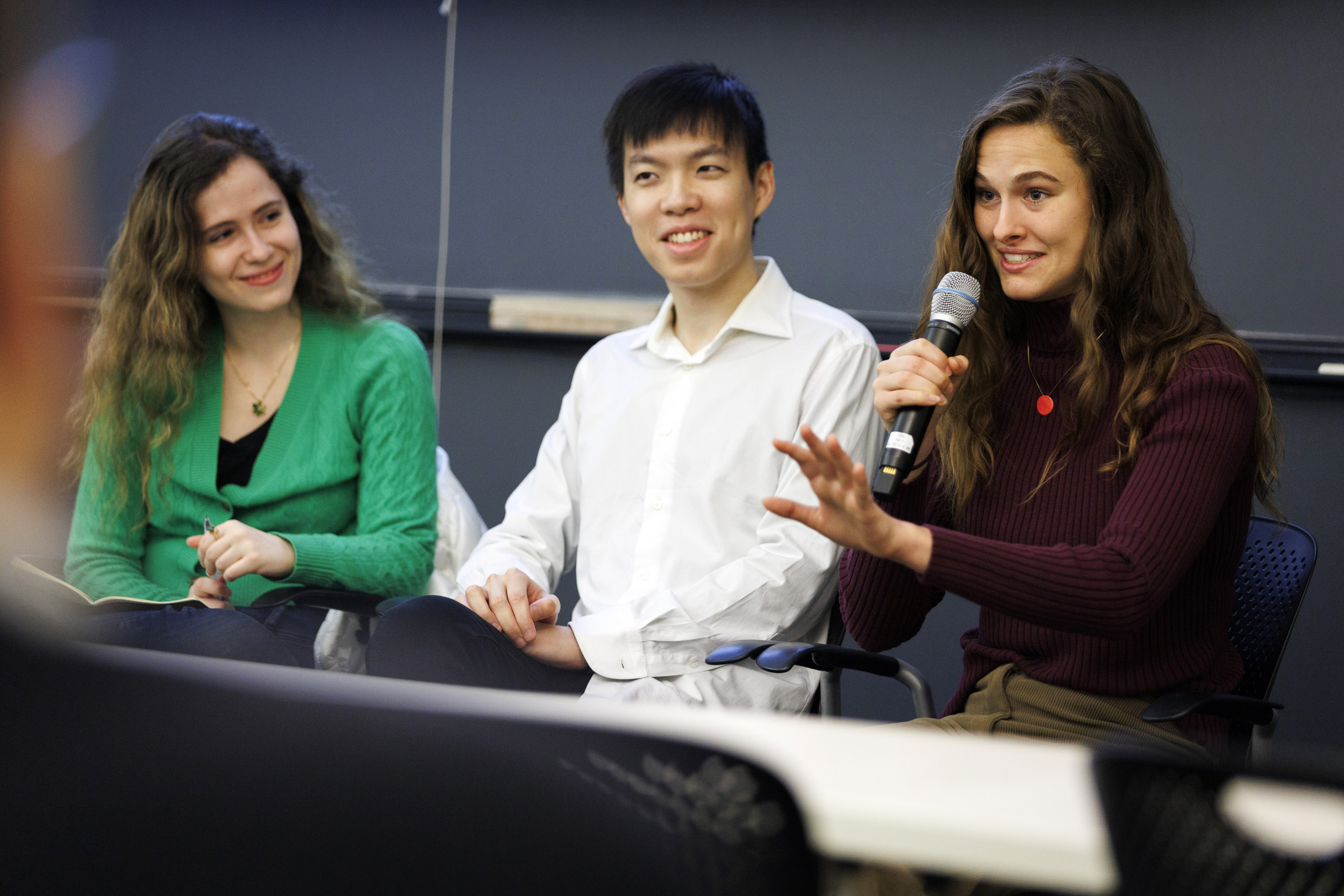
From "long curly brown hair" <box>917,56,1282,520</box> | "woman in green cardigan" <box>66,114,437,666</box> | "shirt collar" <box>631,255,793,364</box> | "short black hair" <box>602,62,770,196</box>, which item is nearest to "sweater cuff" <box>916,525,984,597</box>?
"long curly brown hair" <box>917,56,1282,520</box>

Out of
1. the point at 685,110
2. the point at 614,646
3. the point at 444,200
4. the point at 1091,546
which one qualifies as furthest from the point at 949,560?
the point at 444,200

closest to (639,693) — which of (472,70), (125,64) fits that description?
(472,70)

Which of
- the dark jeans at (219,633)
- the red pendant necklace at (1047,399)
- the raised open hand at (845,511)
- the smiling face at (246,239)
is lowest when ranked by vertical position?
the dark jeans at (219,633)

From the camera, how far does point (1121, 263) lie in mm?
1347

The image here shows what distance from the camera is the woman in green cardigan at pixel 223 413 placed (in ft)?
6.18

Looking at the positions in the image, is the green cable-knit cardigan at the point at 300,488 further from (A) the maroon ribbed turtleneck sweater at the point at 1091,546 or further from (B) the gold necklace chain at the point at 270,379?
(A) the maroon ribbed turtleneck sweater at the point at 1091,546

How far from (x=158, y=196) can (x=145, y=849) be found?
5.60 ft

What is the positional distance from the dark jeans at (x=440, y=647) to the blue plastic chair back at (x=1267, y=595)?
3.14ft

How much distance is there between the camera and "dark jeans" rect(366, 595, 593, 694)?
4.74 feet

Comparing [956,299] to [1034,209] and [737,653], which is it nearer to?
[1034,209]

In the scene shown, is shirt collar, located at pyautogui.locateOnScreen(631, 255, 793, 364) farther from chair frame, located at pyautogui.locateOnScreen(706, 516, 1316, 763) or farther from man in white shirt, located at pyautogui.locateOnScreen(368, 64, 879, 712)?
chair frame, located at pyautogui.locateOnScreen(706, 516, 1316, 763)

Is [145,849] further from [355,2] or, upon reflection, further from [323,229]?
[355,2]

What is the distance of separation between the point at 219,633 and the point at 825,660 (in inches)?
32.3

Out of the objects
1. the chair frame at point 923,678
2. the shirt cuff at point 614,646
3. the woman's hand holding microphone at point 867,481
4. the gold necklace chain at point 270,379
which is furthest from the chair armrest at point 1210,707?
the gold necklace chain at point 270,379
